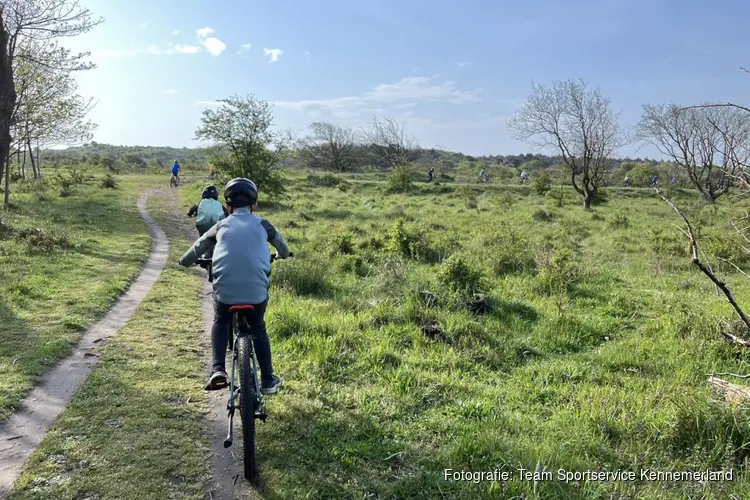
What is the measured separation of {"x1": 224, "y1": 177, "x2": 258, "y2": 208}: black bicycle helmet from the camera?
403 cm

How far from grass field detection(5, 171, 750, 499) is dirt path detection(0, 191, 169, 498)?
14 centimetres

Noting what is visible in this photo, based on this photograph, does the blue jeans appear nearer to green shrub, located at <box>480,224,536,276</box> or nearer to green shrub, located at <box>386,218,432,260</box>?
green shrub, located at <box>480,224,536,276</box>

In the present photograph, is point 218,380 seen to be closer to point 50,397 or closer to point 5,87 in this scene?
point 50,397

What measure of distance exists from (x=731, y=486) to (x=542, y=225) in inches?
631

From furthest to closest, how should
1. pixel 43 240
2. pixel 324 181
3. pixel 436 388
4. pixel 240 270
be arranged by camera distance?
1. pixel 324 181
2. pixel 43 240
3. pixel 436 388
4. pixel 240 270

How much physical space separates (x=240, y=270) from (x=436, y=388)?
260 centimetres

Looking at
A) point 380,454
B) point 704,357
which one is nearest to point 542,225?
point 704,357

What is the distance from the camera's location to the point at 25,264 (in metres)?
9.68

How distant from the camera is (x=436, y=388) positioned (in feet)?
16.8

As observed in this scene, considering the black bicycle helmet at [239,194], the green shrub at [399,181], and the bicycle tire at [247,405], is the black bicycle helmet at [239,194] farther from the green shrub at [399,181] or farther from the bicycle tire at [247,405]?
the green shrub at [399,181]

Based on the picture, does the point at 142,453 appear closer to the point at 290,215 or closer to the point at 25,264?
the point at 25,264

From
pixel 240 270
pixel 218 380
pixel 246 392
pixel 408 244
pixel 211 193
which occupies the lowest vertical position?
pixel 218 380

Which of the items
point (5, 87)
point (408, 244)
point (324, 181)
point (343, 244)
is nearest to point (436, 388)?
point (408, 244)

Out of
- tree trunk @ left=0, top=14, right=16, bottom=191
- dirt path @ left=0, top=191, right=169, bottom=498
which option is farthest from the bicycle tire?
tree trunk @ left=0, top=14, right=16, bottom=191
